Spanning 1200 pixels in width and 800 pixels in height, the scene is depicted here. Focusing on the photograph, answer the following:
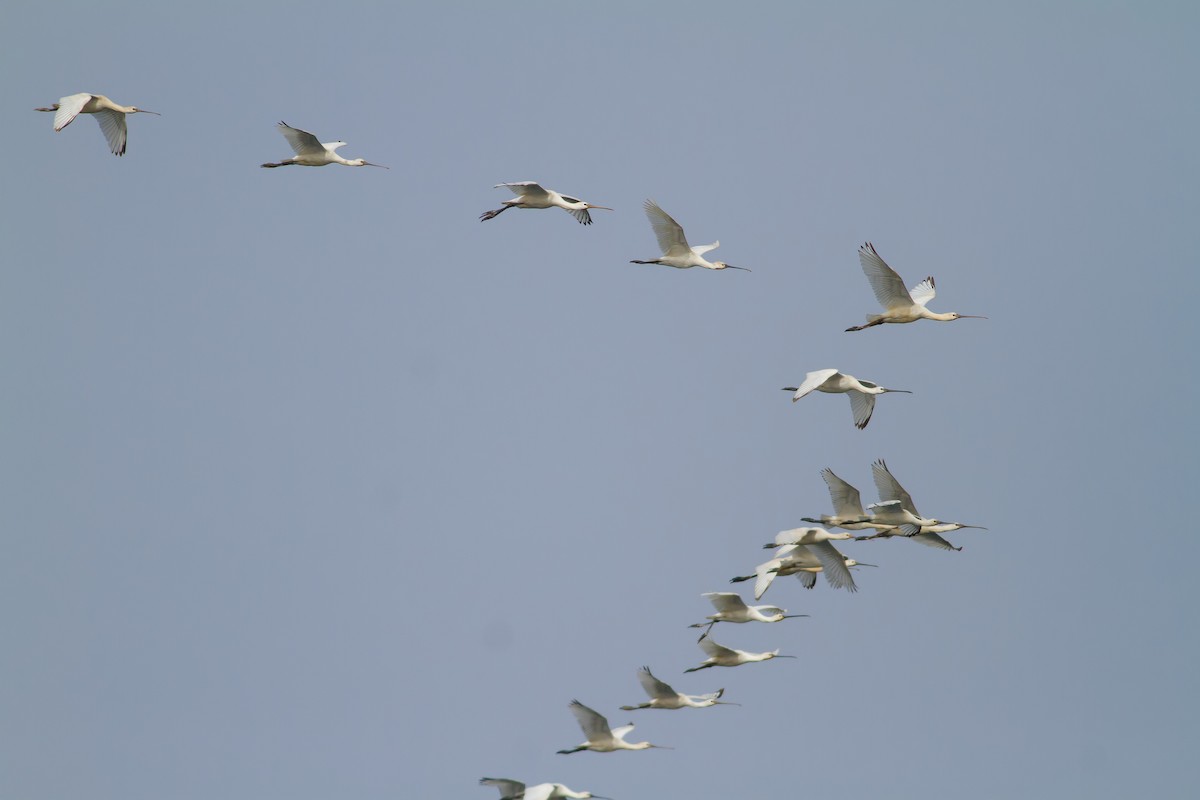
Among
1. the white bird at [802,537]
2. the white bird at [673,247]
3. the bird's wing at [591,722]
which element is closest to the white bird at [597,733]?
the bird's wing at [591,722]

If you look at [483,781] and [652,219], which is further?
[652,219]

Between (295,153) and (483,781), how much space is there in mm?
14241

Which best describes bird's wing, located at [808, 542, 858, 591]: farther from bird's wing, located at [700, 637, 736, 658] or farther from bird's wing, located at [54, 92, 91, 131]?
bird's wing, located at [54, 92, 91, 131]

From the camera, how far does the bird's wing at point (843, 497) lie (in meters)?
42.9

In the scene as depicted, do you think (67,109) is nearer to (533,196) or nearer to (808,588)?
(533,196)

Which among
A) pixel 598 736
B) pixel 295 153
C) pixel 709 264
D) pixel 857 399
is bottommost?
pixel 598 736

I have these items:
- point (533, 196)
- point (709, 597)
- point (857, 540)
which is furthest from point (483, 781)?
point (533, 196)

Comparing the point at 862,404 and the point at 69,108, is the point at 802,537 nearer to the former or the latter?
the point at 862,404

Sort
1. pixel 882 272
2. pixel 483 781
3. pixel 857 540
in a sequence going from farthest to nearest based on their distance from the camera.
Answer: pixel 857 540 < pixel 882 272 < pixel 483 781

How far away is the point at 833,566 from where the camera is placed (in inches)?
1679

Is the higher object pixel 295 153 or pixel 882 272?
pixel 295 153

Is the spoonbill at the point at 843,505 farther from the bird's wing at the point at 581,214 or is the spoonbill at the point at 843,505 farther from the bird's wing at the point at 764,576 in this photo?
the bird's wing at the point at 581,214

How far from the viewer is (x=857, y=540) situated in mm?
43688

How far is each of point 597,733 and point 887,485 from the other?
7.74m
